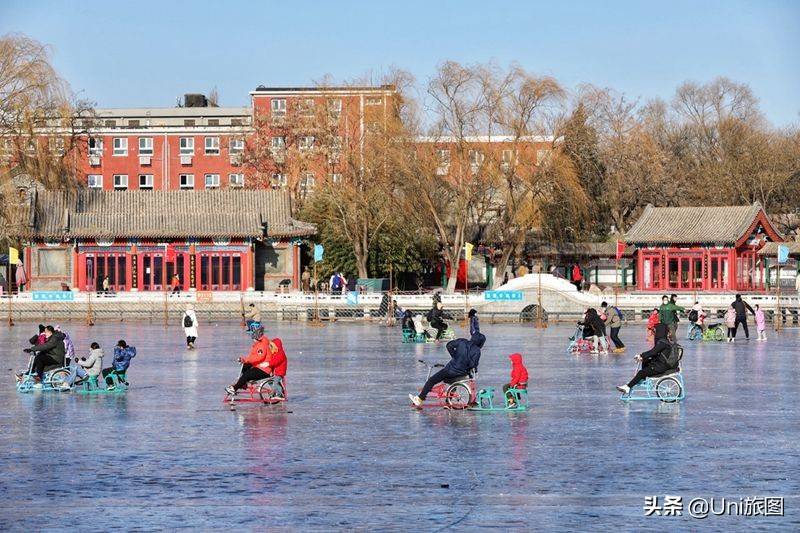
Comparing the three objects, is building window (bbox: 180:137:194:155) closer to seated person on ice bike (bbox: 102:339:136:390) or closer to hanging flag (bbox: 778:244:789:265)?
hanging flag (bbox: 778:244:789:265)

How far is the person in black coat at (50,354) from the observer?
82.2 ft

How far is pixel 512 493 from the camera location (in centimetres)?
1445

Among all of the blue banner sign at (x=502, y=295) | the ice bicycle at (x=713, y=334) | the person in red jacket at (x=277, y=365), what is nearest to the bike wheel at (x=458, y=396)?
the person in red jacket at (x=277, y=365)

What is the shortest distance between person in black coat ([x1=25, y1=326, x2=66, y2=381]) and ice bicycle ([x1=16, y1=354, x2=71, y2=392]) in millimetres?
76

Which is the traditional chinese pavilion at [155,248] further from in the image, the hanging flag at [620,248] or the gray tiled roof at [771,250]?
the gray tiled roof at [771,250]

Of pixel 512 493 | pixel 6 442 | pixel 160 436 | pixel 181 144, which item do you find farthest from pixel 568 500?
pixel 181 144

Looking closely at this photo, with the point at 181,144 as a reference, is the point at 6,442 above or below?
below

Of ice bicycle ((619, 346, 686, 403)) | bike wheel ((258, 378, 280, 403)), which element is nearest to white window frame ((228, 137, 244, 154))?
bike wheel ((258, 378, 280, 403))

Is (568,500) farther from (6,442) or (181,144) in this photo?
(181,144)

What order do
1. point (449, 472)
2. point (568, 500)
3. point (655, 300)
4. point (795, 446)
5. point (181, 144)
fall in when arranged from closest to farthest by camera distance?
point (568, 500)
point (449, 472)
point (795, 446)
point (655, 300)
point (181, 144)

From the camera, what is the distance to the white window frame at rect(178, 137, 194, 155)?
10112 cm

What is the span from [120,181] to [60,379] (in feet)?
256

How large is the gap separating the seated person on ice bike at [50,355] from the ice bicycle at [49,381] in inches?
2.2

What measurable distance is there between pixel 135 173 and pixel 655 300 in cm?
5535
